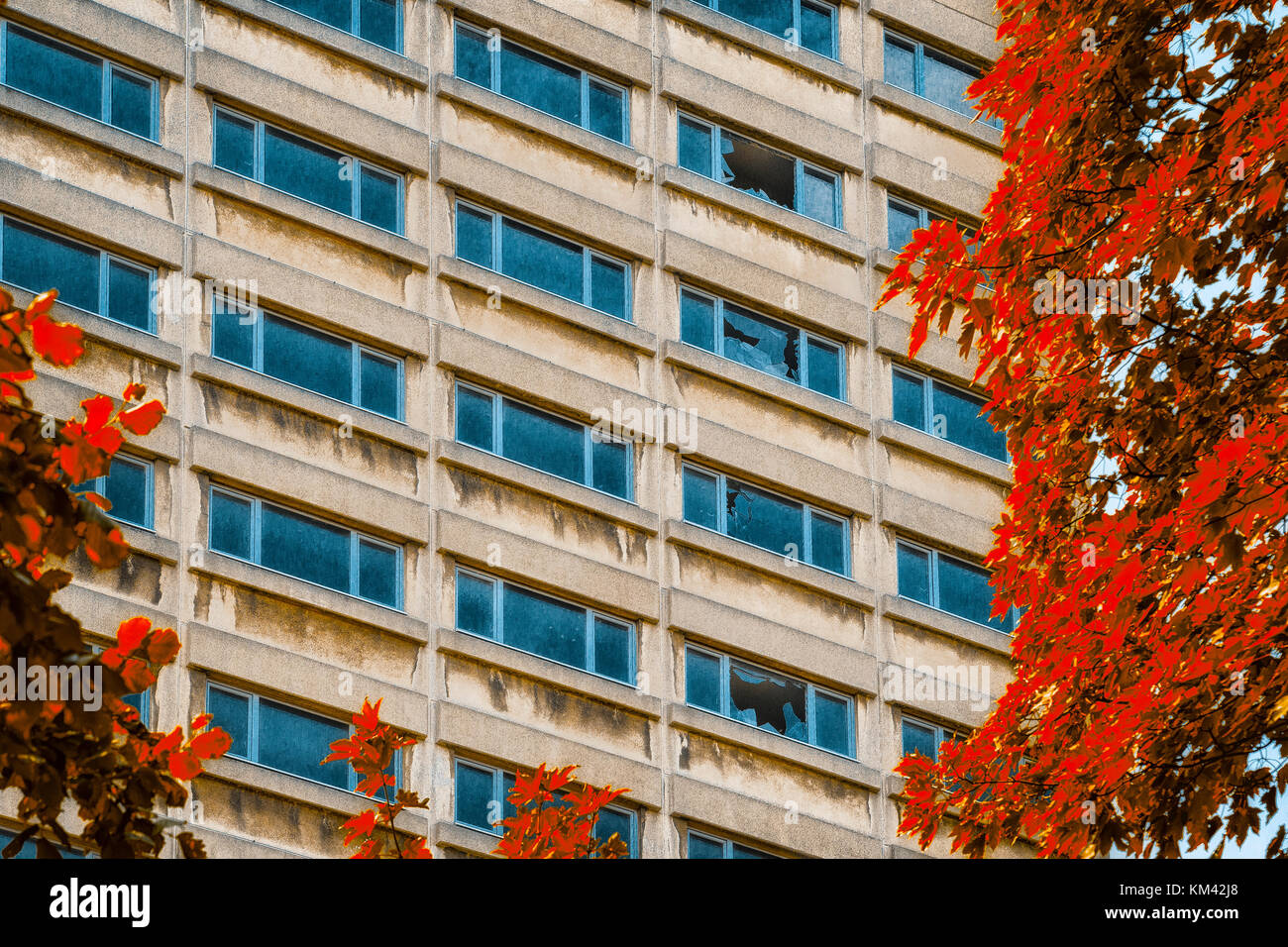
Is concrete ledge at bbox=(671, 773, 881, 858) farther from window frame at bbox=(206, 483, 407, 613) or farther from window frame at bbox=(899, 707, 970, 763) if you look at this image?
window frame at bbox=(206, 483, 407, 613)

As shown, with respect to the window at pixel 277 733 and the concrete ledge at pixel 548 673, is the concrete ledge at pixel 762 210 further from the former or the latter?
the window at pixel 277 733

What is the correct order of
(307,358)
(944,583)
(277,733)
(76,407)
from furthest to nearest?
(944,583), (307,358), (277,733), (76,407)

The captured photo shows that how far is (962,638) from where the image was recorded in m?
34.5

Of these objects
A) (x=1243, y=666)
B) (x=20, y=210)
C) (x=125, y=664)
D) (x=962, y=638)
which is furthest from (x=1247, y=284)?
(x=962, y=638)

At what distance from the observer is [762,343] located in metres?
34.4

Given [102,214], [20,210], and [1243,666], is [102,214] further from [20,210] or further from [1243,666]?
[1243,666]

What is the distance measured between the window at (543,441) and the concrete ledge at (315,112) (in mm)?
3640

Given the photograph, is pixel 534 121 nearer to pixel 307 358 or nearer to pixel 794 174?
pixel 794 174

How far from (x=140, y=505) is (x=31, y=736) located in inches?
822

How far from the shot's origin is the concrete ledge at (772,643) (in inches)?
1262

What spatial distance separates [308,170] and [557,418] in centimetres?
509

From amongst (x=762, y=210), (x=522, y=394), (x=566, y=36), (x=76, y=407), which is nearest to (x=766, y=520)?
(x=522, y=394)

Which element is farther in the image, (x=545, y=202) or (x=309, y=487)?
(x=545, y=202)

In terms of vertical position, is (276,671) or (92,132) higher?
(92,132)
